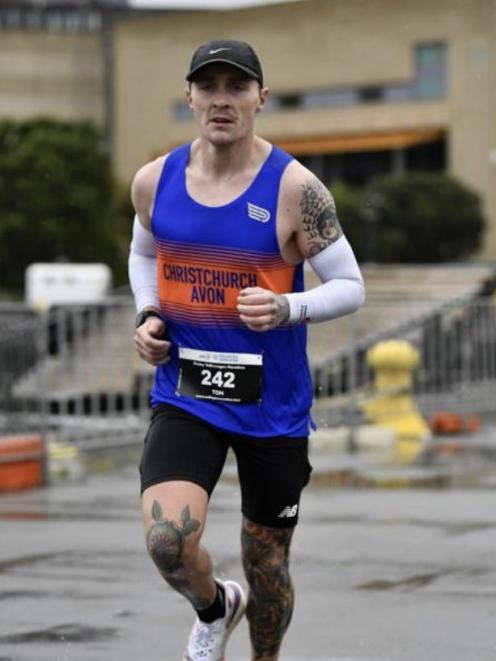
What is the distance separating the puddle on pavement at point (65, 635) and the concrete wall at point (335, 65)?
6867cm

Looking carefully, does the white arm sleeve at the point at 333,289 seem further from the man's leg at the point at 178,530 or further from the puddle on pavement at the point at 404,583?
the puddle on pavement at the point at 404,583

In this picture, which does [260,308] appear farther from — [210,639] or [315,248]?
[210,639]

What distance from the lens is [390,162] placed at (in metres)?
83.3

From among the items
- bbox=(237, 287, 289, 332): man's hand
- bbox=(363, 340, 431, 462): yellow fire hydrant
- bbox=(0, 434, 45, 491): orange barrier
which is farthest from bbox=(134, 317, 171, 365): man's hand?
bbox=(363, 340, 431, 462): yellow fire hydrant

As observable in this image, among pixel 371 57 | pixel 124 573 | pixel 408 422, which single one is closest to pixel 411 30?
pixel 371 57

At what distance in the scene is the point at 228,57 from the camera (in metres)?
4.97

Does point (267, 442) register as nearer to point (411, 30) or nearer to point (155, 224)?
point (155, 224)

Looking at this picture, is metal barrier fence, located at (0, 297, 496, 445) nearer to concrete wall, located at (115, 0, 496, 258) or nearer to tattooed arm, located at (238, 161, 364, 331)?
tattooed arm, located at (238, 161, 364, 331)

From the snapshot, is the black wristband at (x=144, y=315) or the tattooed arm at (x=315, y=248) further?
the black wristband at (x=144, y=315)

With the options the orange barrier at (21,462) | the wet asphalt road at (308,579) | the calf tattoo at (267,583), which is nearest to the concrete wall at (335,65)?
the orange barrier at (21,462)

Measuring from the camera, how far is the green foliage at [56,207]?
6712 cm

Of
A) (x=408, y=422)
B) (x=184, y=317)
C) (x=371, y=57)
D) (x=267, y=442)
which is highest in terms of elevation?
(x=371, y=57)

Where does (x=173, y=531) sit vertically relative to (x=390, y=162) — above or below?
below

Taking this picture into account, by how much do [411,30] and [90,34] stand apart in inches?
1154
